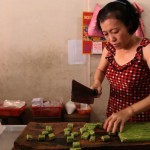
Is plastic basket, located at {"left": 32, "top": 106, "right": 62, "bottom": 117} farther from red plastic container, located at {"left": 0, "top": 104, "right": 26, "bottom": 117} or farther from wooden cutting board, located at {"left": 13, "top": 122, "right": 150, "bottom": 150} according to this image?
wooden cutting board, located at {"left": 13, "top": 122, "right": 150, "bottom": 150}

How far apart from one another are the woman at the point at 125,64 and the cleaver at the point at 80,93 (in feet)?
0.46

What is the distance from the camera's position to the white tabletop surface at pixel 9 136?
150 centimetres

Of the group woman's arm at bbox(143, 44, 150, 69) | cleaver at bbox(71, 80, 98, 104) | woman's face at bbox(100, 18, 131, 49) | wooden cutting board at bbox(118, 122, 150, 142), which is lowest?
wooden cutting board at bbox(118, 122, 150, 142)

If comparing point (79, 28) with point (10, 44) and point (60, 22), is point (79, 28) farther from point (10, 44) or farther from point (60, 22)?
point (10, 44)

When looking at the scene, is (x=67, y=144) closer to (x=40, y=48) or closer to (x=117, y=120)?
(x=117, y=120)

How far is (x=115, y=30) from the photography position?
145 cm

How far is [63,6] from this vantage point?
2.93 m

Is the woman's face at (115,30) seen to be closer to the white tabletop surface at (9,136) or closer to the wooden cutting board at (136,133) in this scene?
the wooden cutting board at (136,133)

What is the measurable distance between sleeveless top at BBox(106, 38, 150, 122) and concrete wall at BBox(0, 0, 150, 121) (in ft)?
4.30

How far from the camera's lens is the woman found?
55.2 inches

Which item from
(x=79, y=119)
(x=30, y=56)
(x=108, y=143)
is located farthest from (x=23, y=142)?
(x=30, y=56)

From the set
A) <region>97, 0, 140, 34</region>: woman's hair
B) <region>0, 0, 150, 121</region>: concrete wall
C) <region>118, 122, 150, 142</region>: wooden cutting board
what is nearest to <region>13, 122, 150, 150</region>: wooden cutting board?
<region>118, 122, 150, 142</region>: wooden cutting board

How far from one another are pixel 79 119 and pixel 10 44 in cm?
121

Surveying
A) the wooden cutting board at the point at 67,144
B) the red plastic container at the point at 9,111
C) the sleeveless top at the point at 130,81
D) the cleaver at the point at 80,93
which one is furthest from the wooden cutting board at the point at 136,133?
the red plastic container at the point at 9,111
